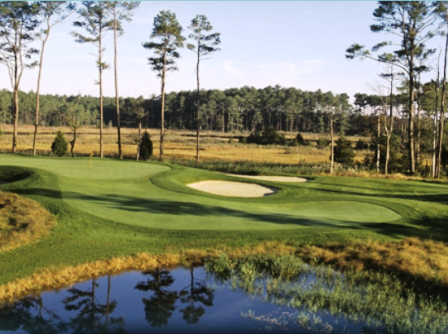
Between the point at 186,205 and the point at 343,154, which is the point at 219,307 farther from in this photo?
the point at 343,154

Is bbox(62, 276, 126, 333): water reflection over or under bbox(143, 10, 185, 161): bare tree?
under

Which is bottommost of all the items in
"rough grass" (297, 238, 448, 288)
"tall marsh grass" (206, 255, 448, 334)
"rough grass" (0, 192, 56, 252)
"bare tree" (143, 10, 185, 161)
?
"tall marsh grass" (206, 255, 448, 334)

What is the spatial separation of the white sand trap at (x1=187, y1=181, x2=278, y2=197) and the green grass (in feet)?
2.11

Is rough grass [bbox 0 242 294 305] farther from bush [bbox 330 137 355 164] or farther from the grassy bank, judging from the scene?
bush [bbox 330 137 355 164]

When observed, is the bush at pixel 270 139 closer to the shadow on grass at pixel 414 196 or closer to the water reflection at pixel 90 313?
the shadow on grass at pixel 414 196

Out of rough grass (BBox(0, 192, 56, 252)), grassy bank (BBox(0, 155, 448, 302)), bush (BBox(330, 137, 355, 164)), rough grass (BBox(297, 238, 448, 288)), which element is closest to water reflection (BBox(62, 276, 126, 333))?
grassy bank (BBox(0, 155, 448, 302))

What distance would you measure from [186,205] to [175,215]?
1385 mm

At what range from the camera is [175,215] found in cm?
1580

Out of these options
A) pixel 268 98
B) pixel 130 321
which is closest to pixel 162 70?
pixel 130 321

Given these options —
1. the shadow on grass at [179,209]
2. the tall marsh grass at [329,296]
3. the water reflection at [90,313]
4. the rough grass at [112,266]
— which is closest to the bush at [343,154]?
the shadow on grass at [179,209]

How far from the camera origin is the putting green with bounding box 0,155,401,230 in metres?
15.3

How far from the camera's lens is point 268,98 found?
14300cm

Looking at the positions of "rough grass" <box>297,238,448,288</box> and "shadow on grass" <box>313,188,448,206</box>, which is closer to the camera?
"rough grass" <box>297,238,448,288</box>

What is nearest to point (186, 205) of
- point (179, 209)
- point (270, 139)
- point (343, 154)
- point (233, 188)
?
point (179, 209)
